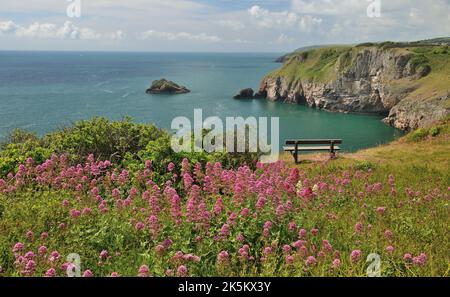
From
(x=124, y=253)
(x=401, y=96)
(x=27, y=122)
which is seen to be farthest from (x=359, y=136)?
(x=124, y=253)

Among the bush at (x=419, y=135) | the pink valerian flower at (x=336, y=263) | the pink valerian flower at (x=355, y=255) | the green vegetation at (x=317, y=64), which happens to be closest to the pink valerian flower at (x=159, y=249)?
the pink valerian flower at (x=336, y=263)

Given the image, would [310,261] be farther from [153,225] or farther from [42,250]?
[42,250]

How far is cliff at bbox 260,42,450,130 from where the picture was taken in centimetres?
7381

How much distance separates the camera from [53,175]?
30.9 feet

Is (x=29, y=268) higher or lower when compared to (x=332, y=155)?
higher

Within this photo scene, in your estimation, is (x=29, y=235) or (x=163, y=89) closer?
(x=29, y=235)

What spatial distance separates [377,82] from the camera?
97.3 m

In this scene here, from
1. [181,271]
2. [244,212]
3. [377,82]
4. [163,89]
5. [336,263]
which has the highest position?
[377,82]

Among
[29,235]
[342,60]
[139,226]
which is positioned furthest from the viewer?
[342,60]

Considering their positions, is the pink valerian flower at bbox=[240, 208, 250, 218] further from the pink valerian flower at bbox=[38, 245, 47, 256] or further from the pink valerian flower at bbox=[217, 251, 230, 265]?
the pink valerian flower at bbox=[38, 245, 47, 256]

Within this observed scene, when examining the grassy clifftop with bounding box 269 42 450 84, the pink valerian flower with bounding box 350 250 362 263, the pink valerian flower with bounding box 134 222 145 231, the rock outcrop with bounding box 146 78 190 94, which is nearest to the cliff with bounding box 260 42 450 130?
the grassy clifftop with bounding box 269 42 450 84

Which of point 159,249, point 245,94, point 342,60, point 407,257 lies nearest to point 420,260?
point 407,257
